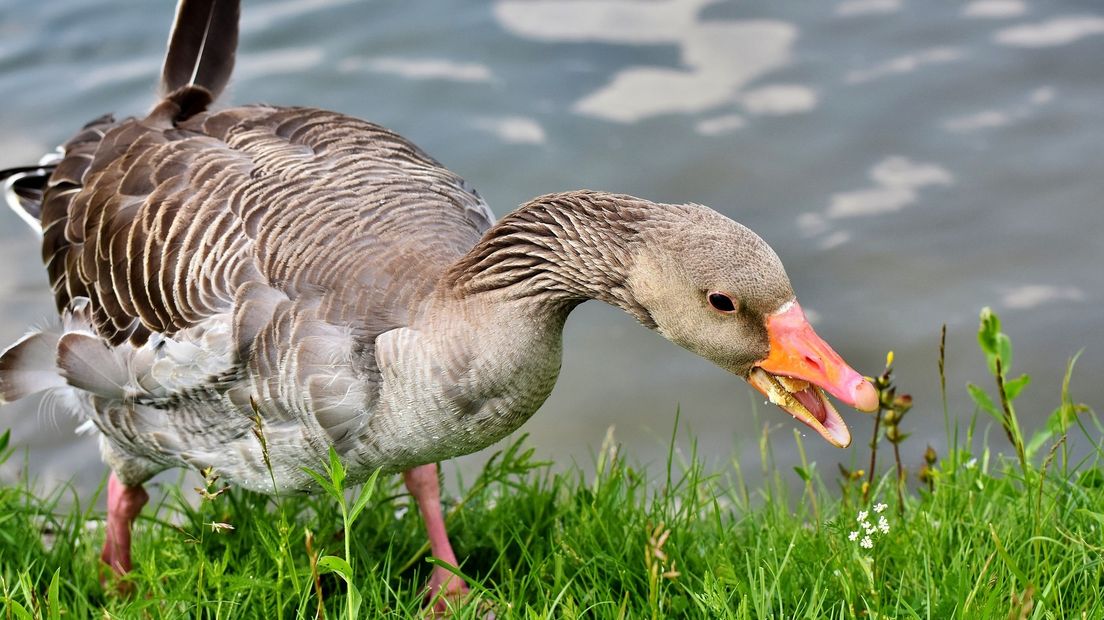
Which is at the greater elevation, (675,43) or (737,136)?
(675,43)

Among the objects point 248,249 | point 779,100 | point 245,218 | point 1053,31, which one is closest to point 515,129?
point 779,100

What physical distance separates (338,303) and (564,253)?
76 cm

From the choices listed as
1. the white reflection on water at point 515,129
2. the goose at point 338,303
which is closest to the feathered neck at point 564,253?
the goose at point 338,303

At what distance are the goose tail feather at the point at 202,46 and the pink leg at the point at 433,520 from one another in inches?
76.6

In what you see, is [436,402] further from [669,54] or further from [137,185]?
[669,54]

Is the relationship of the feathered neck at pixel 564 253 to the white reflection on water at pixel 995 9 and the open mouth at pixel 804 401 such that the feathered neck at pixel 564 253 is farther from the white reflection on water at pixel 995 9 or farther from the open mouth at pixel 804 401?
the white reflection on water at pixel 995 9

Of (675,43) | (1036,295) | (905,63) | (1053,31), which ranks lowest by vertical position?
(1036,295)

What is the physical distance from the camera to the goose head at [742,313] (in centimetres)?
326

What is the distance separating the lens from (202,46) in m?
5.24

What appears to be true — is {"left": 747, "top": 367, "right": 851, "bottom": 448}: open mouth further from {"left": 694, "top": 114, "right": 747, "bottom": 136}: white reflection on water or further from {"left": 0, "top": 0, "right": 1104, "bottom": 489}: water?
{"left": 694, "top": 114, "right": 747, "bottom": 136}: white reflection on water

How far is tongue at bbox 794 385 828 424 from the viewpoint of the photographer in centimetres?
345

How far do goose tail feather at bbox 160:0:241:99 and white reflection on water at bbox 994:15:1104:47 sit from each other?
19.5ft

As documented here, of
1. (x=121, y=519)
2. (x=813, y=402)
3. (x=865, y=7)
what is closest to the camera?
(x=813, y=402)

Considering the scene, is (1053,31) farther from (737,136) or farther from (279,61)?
(279,61)
